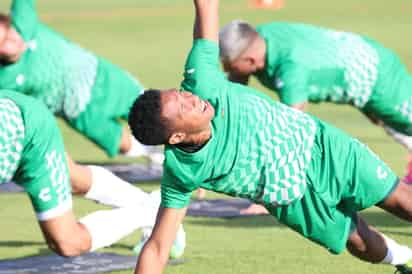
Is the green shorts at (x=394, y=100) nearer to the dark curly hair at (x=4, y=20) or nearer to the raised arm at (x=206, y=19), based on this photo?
the dark curly hair at (x=4, y=20)

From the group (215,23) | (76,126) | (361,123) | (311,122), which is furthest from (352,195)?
(361,123)

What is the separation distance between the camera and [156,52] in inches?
817

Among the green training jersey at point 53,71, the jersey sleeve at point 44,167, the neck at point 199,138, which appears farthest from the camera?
the green training jersey at point 53,71

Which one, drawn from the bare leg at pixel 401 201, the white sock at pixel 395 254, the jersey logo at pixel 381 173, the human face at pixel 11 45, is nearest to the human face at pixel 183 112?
the jersey logo at pixel 381 173

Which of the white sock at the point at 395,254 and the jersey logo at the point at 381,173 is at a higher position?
the jersey logo at the point at 381,173

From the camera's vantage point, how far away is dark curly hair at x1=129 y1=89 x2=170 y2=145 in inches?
273

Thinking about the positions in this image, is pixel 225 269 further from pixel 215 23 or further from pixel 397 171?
pixel 397 171

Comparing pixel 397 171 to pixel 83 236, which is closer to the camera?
pixel 83 236

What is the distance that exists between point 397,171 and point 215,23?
17.0ft

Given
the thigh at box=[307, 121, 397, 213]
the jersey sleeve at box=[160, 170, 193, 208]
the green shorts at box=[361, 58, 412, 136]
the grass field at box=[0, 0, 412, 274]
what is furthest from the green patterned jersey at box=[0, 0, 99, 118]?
the thigh at box=[307, 121, 397, 213]

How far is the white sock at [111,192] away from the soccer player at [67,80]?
4.49ft

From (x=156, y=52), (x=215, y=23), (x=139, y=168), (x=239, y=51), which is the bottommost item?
(x=156, y=52)

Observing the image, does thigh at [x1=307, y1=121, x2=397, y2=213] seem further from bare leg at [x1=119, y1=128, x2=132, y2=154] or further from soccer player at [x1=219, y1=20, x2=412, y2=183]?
bare leg at [x1=119, y1=128, x2=132, y2=154]

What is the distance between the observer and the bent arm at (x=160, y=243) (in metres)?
7.28
